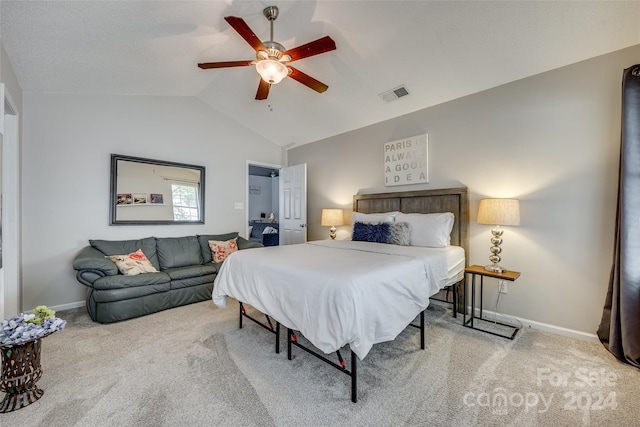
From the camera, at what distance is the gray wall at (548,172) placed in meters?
2.38

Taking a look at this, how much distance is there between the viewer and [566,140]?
2.55 m

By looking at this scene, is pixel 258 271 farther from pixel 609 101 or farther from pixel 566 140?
pixel 609 101

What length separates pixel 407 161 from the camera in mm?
3760

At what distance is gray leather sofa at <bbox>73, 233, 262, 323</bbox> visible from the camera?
284 centimetres

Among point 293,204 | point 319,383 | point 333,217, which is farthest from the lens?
point 293,204

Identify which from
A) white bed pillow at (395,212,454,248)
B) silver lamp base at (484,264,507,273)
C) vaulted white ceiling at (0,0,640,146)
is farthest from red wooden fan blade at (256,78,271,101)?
silver lamp base at (484,264,507,273)

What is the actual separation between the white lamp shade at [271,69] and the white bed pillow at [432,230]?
7.30ft

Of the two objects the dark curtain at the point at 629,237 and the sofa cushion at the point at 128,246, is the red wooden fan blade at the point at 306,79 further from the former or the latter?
the sofa cushion at the point at 128,246

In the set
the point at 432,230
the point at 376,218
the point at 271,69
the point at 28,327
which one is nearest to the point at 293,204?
the point at 376,218

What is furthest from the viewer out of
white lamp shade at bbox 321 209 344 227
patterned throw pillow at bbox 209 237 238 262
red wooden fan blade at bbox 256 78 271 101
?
white lamp shade at bbox 321 209 344 227

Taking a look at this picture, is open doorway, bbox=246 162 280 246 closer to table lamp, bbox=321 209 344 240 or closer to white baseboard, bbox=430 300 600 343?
table lamp, bbox=321 209 344 240

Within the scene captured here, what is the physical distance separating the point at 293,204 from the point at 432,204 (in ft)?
8.87

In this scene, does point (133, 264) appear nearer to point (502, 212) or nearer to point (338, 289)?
point (338, 289)

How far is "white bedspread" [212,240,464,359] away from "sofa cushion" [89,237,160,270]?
70.4 inches
